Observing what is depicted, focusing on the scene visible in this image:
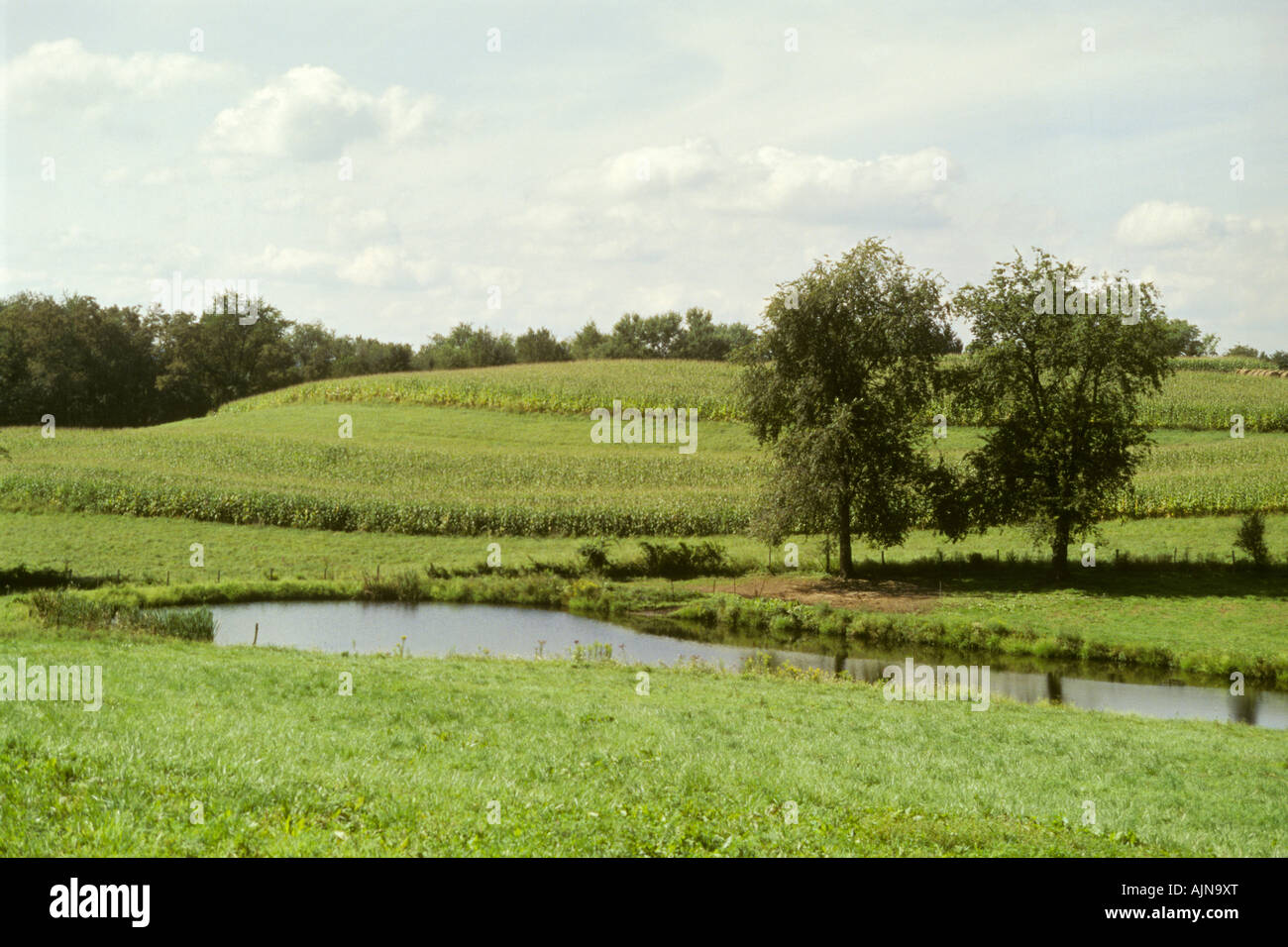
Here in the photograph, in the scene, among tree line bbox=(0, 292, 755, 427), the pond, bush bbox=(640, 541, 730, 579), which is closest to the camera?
the pond

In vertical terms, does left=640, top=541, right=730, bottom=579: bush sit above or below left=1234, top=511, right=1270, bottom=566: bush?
below

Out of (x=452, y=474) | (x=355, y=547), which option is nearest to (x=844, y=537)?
(x=355, y=547)

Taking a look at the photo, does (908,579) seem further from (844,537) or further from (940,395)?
(940,395)

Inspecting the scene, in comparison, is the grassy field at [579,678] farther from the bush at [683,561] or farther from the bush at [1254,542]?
the bush at [1254,542]

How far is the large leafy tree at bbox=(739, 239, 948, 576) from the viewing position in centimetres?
4444

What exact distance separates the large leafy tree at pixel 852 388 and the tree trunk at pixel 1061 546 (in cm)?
642

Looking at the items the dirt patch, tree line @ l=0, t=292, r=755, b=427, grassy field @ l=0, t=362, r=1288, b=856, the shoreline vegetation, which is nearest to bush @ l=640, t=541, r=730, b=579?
grassy field @ l=0, t=362, r=1288, b=856

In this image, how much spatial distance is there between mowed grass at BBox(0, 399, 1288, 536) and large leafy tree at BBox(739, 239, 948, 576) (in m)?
13.0

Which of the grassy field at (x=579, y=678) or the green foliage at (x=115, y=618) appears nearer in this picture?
the grassy field at (x=579, y=678)

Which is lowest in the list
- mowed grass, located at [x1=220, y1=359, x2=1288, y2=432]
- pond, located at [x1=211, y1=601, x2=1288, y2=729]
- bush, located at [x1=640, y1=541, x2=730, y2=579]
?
pond, located at [x1=211, y1=601, x2=1288, y2=729]

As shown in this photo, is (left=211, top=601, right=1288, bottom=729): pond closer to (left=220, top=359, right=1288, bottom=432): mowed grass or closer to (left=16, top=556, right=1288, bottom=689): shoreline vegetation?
(left=16, top=556, right=1288, bottom=689): shoreline vegetation

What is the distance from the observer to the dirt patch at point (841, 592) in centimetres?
4150

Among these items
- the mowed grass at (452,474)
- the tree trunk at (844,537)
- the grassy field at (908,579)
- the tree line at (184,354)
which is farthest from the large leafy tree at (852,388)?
the tree line at (184,354)
